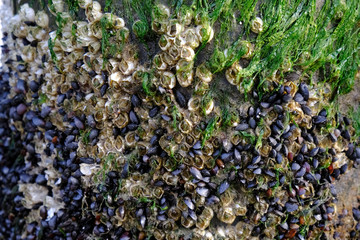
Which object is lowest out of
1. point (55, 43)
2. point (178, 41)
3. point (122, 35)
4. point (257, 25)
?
point (55, 43)

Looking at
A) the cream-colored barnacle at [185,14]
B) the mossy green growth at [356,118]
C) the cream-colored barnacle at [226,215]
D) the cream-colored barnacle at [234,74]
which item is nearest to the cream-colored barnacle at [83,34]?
the cream-colored barnacle at [185,14]

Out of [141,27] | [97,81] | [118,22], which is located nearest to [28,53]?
[97,81]

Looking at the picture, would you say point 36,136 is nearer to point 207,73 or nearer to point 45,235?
point 45,235

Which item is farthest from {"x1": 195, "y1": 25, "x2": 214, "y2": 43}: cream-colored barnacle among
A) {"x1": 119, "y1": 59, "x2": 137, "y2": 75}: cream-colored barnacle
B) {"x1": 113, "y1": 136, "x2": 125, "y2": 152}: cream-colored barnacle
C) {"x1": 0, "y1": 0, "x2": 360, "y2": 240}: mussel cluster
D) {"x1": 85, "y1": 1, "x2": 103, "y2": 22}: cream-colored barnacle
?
{"x1": 113, "y1": 136, "x2": 125, "y2": 152}: cream-colored barnacle

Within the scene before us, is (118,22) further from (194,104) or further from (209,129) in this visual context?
(209,129)

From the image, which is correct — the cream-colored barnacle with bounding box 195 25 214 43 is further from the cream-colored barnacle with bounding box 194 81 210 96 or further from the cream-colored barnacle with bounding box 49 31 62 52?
the cream-colored barnacle with bounding box 49 31 62 52

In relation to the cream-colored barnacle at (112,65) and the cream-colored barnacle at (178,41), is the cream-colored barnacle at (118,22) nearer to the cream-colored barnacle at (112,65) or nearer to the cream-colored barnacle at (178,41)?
the cream-colored barnacle at (112,65)
